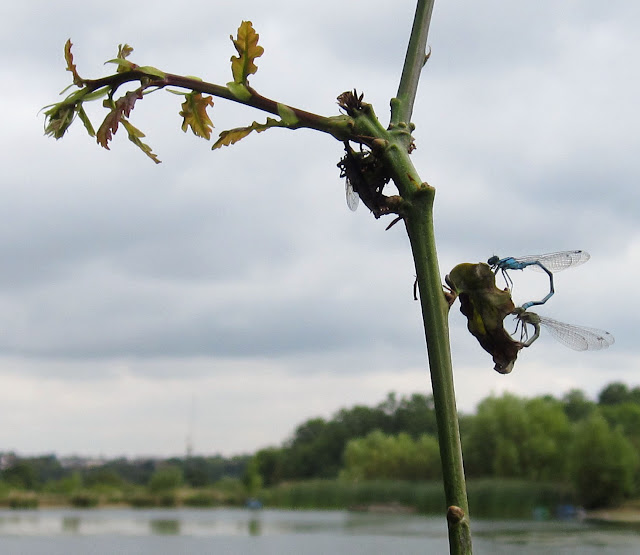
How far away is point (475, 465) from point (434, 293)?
38.6m

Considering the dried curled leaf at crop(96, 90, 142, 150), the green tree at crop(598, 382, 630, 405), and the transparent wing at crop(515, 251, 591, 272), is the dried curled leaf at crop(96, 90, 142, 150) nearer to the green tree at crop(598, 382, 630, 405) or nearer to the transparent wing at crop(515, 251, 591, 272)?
the transparent wing at crop(515, 251, 591, 272)

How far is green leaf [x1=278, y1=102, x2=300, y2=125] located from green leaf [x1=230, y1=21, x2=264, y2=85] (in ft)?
0.21

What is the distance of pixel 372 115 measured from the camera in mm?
866

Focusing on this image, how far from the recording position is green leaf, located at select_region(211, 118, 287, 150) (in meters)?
0.86

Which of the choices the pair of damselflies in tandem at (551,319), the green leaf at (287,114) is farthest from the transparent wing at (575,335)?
the green leaf at (287,114)

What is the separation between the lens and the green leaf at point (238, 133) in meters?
0.86

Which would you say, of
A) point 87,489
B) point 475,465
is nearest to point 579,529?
point 475,465

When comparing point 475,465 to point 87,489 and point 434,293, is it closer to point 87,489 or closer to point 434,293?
point 87,489

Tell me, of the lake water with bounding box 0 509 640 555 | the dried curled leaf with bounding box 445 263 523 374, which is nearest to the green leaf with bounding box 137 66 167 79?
the dried curled leaf with bounding box 445 263 523 374

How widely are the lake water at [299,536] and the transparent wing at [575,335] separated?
23008 millimetres

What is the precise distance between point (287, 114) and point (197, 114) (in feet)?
0.71

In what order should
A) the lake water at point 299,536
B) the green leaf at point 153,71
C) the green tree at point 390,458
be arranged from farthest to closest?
the green tree at point 390,458 → the lake water at point 299,536 → the green leaf at point 153,71

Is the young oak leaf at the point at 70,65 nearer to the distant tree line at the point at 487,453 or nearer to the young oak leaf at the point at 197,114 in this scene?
the young oak leaf at the point at 197,114

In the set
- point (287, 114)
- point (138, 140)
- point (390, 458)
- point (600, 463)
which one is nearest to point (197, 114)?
point (138, 140)
